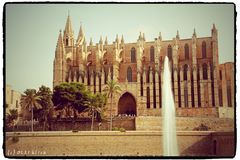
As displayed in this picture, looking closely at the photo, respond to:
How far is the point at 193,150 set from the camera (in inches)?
663

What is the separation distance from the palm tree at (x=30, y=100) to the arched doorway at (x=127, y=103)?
258 inches

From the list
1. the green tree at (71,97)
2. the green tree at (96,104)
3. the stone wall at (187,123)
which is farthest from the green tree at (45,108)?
the stone wall at (187,123)

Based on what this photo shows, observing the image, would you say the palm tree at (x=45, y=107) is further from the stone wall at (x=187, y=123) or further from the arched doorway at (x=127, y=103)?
the arched doorway at (x=127, y=103)

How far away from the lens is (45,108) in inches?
816

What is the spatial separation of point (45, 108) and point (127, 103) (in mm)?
6523

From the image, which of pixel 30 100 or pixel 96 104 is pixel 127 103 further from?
pixel 30 100

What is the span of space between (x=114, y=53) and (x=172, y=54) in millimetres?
3296

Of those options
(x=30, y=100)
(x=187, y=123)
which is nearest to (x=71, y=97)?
(x=30, y=100)

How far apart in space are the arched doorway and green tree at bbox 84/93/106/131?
392 centimetres

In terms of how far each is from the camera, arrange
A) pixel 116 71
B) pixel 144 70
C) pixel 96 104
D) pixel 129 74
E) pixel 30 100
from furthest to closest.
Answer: pixel 144 70 → pixel 129 74 → pixel 116 71 → pixel 96 104 → pixel 30 100

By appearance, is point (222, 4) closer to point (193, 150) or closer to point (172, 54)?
point (193, 150)

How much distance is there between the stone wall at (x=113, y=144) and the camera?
53.0ft

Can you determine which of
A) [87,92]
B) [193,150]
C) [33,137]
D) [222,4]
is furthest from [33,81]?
[222,4]

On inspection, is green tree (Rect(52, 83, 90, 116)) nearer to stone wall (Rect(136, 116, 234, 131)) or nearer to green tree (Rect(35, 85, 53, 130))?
green tree (Rect(35, 85, 53, 130))
